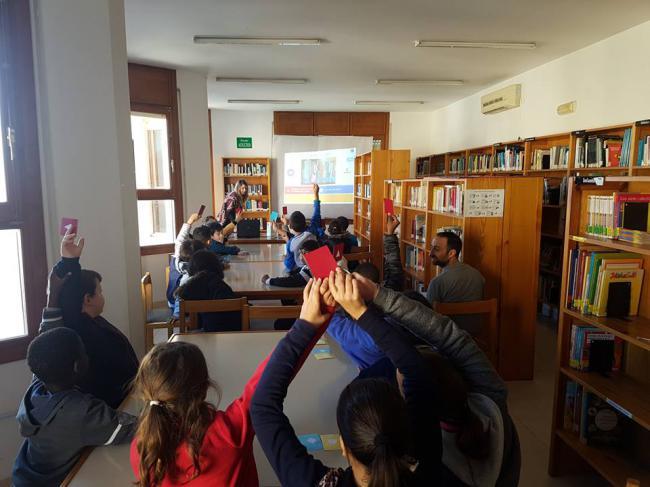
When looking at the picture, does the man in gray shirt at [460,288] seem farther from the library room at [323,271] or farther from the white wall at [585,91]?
the white wall at [585,91]

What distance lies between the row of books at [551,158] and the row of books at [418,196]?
1.72 meters

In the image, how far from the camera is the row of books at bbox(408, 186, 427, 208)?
203 inches

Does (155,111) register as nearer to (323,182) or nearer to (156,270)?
(156,270)

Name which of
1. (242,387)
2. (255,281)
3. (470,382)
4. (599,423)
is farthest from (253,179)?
(470,382)

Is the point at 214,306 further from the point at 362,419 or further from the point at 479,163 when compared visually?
the point at 479,163

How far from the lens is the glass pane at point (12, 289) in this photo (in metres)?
2.75

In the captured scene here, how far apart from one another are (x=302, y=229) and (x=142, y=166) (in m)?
2.74

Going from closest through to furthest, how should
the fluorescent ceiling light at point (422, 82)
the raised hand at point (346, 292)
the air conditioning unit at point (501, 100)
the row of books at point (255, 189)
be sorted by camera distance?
1. the raised hand at point (346, 292)
2. the air conditioning unit at point (501, 100)
3. the fluorescent ceiling light at point (422, 82)
4. the row of books at point (255, 189)

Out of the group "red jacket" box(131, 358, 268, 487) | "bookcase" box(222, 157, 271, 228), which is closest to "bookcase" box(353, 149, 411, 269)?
"bookcase" box(222, 157, 271, 228)

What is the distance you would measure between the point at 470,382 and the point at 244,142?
968 cm

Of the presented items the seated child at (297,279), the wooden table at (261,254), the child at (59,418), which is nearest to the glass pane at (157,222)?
the wooden table at (261,254)

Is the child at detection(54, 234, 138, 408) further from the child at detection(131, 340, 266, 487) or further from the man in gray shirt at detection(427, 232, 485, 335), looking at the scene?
the man in gray shirt at detection(427, 232, 485, 335)

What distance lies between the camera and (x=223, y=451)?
126 cm

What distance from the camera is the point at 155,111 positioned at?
637cm
